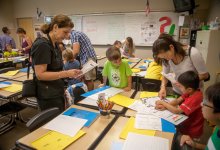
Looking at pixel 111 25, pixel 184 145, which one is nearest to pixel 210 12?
pixel 111 25

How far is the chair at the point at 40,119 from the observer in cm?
133

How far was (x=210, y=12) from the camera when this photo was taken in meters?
4.48

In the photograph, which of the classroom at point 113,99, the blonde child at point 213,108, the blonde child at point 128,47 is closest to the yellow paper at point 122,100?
the classroom at point 113,99

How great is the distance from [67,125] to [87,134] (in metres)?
0.18

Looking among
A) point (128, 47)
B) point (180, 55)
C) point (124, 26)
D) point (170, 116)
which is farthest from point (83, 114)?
point (124, 26)

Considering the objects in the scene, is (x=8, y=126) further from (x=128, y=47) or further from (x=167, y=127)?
(x=128, y=47)

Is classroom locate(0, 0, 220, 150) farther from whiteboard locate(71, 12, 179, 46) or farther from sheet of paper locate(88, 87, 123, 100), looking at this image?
whiteboard locate(71, 12, 179, 46)

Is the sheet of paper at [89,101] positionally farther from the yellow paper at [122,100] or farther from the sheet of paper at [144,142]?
the sheet of paper at [144,142]

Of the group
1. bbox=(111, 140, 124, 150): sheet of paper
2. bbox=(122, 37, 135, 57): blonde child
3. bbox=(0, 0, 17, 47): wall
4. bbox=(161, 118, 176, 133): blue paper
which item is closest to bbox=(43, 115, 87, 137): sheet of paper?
bbox=(111, 140, 124, 150): sheet of paper

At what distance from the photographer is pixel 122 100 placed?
67.5 inches

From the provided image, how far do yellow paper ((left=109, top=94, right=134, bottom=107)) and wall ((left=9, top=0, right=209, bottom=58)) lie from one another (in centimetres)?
411

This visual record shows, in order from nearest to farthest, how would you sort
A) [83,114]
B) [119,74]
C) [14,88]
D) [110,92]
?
[83,114], [110,92], [119,74], [14,88]

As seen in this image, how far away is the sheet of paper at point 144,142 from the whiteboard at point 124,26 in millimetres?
4659

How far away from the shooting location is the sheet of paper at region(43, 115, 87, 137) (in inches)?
47.4
